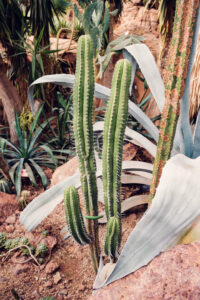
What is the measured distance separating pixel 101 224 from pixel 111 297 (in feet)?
2.84

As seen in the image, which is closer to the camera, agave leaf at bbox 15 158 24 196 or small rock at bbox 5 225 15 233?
small rock at bbox 5 225 15 233

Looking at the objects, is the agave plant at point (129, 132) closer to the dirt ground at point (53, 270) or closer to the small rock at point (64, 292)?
the dirt ground at point (53, 270)

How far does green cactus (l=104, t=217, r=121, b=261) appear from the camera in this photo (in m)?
0.85

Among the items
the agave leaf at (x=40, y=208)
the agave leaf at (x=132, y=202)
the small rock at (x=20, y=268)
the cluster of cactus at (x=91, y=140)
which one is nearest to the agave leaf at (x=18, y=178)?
the small rock at (x=20, y=268)

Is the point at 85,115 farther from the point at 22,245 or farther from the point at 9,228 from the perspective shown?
the point at 9,228

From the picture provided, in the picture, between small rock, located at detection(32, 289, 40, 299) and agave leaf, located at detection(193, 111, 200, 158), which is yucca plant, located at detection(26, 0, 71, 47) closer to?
agave leaf, located at detection(193, 111, 200, 158)

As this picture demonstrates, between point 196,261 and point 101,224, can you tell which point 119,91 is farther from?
point 101,224

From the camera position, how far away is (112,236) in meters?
0.87

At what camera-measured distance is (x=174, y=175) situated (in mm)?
748

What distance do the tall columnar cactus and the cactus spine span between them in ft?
0.53

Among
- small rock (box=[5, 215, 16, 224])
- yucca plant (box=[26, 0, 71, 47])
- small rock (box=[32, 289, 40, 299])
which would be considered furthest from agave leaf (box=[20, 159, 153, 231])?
yucca plant (box=[26, 0, 71, 47])

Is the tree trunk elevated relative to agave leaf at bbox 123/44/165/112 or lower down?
lower down

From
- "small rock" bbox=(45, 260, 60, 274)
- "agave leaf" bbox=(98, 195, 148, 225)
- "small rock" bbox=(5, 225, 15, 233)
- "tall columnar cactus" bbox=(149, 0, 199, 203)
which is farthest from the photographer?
"small rock" bbox=(5, 225, 15, 233)

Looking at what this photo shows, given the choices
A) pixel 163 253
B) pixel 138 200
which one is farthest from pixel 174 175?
pixel 138 200
